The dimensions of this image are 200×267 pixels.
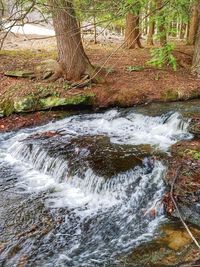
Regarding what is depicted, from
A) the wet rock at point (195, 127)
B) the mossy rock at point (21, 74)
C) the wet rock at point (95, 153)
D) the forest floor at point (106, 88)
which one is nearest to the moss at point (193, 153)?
the wet rock at point (95, 153)

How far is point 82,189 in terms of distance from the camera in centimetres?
607

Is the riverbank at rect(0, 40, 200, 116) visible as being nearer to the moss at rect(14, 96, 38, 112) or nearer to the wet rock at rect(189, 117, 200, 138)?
the moss at rect(14, 96, 38, 112)

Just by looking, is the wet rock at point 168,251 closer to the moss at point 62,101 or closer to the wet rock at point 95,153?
the wet rock at point 95,153

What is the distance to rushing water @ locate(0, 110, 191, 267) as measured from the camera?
4594 millimetres

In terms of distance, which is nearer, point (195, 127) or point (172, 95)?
point (195, 127)

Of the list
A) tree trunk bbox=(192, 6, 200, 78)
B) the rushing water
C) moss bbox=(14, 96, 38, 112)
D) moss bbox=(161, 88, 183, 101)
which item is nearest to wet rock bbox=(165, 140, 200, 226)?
the rushing water

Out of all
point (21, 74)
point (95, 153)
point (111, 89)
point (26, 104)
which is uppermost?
point (21, 74)

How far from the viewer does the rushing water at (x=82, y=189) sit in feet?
15.1

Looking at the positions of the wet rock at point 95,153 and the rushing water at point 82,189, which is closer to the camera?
the rushing water at point 82,189

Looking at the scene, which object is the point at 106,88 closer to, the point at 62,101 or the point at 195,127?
the point at 62,101

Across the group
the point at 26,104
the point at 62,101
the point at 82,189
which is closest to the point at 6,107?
the point at 26,104

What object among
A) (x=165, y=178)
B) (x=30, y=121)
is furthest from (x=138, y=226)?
(x=30, y=121)

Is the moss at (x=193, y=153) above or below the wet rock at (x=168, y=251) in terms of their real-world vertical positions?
above

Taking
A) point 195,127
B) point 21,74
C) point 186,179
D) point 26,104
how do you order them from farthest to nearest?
point 21,74 → point 26,104 → point 195,127 → point 186,179
